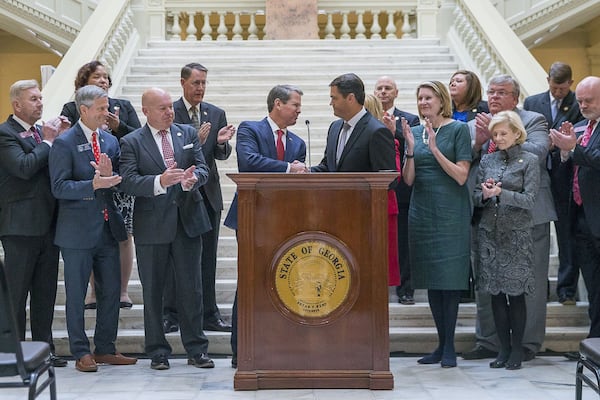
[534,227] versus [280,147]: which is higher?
[280,147]

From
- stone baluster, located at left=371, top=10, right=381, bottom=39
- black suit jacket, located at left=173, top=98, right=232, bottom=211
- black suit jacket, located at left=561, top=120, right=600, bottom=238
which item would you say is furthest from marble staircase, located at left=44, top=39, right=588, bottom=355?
stone baluster, located at left=371, top=10, right=381, bottom=39

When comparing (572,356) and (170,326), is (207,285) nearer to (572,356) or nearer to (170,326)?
(170,326)

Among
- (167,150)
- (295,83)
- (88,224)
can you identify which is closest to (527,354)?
(167,150)

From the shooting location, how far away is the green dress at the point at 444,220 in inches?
216

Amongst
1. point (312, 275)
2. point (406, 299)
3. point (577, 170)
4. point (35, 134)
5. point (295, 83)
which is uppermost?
point (295, 83)

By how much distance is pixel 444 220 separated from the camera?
5508mm

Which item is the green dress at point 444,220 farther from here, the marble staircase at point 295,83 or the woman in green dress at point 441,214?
the marble staircase at point 295,83

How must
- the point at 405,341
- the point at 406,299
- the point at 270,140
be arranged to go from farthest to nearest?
the point at 406,299 < the point at 405,341 < the point at 270,140

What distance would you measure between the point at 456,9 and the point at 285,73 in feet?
7.74

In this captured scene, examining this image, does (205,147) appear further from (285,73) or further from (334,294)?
(285,73)

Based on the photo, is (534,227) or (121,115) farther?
(121,115)

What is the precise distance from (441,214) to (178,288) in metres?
1.58

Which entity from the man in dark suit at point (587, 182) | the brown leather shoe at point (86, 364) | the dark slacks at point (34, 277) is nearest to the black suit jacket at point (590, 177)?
the man in dark suit at point (587, 182)

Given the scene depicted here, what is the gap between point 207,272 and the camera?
605cm
